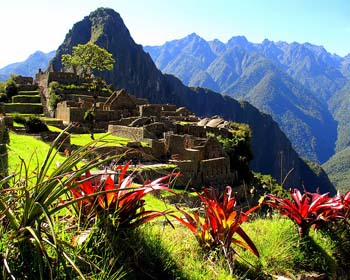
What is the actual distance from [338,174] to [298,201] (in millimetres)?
173347

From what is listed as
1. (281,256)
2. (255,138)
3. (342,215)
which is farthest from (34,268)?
(255,138)

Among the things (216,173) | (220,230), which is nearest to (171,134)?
(216,173)

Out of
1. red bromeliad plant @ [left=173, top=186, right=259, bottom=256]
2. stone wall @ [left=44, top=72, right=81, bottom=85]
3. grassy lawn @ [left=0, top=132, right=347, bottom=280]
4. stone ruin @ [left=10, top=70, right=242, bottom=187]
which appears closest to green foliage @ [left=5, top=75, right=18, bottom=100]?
stone ruin @ [left=10, top=70, right=242, bottom=187]

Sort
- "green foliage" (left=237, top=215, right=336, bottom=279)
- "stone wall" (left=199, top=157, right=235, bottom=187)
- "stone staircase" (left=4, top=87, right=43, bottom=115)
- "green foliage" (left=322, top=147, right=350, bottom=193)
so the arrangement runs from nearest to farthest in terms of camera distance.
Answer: "green foliage" (left=237, top=215, right=336, bottom=279) → "stone wall" (left=199, top=157, right=235, bottom=187) → "stone staircase" (left=4, top=87, right=43, bottom=115) → "green foliage" (left=322, top=147, right=350, bottom=193)

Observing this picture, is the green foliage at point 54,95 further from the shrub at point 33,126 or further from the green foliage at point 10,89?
the shrub at point 33,126

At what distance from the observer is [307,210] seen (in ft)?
14.8

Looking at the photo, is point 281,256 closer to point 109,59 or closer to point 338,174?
point 109,59

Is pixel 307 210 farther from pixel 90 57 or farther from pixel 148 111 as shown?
pixel 90 57

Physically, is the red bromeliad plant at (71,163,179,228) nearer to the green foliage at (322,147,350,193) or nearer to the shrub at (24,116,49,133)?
the shrub at (24,116,49,133)

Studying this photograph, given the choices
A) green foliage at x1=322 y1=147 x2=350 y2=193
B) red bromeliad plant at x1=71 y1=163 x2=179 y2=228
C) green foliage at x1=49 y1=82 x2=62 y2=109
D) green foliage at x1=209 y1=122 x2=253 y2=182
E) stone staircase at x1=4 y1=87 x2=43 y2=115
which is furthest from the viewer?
green foliage at x1=322 y1=147 x2=350 y2=193

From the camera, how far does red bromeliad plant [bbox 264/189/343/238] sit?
4410 mm

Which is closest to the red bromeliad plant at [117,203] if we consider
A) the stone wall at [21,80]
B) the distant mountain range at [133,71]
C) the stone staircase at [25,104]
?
the stone staircase at [25,104]

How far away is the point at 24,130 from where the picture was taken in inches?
913

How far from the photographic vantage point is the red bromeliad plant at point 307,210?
441 centimetres
